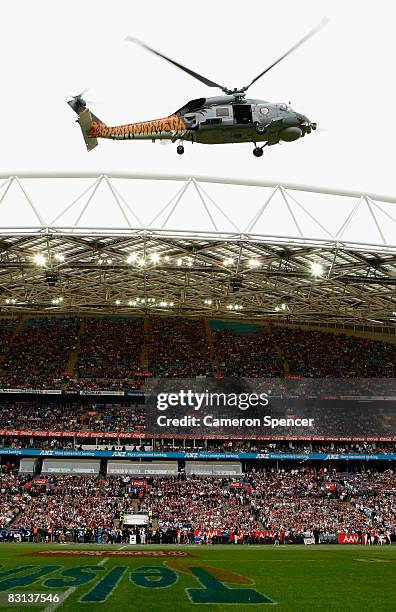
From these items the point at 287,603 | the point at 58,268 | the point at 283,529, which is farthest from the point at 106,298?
the point at 287,603

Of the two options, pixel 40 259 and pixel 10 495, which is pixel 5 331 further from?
pixel 40 259

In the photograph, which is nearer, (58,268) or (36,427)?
(58,268)

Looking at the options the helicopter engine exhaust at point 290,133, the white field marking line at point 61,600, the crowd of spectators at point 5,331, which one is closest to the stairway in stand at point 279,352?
the crowd of spectators at point 5,331

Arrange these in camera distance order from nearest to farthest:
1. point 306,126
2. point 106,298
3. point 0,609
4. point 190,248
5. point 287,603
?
point 0,609
point 287,603
point 306,126
point 190,248
point 106,298

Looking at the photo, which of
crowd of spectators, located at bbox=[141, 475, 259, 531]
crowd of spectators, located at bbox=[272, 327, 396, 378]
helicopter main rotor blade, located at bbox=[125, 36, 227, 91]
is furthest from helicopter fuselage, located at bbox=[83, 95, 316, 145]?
crowd of spectators, located at bbox=[272, 327, 396, 378]

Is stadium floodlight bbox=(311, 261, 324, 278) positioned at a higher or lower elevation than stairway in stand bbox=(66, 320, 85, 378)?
lower

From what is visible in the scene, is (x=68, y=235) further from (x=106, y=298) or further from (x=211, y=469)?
(x=211, y=469)

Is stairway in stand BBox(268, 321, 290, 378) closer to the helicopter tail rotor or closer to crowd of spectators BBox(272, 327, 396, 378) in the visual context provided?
crowd of spectators BBox(272, 327, 396, 378)
